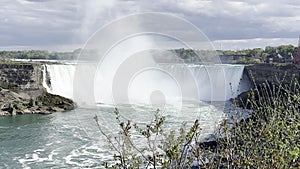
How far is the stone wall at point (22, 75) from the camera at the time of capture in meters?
20.4

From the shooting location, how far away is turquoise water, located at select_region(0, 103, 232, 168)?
30.7 feet

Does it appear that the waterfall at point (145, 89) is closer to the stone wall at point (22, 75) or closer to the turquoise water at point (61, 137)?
the stone wall at point (22, 75)

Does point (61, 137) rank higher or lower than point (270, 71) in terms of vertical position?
lower

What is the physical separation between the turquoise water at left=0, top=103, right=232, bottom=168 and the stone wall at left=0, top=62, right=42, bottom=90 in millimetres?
4168

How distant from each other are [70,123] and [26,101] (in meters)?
4.74

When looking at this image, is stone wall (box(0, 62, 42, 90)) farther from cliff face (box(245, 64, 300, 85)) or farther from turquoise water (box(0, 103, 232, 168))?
cliff face (box(245, 64, 300, 85))

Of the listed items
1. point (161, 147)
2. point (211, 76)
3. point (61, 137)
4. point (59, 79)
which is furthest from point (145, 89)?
point (161, 147)

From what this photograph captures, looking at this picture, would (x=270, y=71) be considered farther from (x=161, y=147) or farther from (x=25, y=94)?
(x=161, y=147)

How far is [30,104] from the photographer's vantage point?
694 inches

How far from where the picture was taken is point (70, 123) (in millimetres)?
14367

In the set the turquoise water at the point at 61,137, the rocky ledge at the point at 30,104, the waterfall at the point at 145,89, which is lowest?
the turquoise water at the point at 61,137

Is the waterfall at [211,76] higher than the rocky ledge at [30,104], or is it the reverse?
the waterfall at [211,76]

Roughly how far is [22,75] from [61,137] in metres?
9.86

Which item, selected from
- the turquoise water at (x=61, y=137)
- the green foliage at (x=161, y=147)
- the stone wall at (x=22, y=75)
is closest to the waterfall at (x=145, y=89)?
the stone wall at (x=22, y=75)
